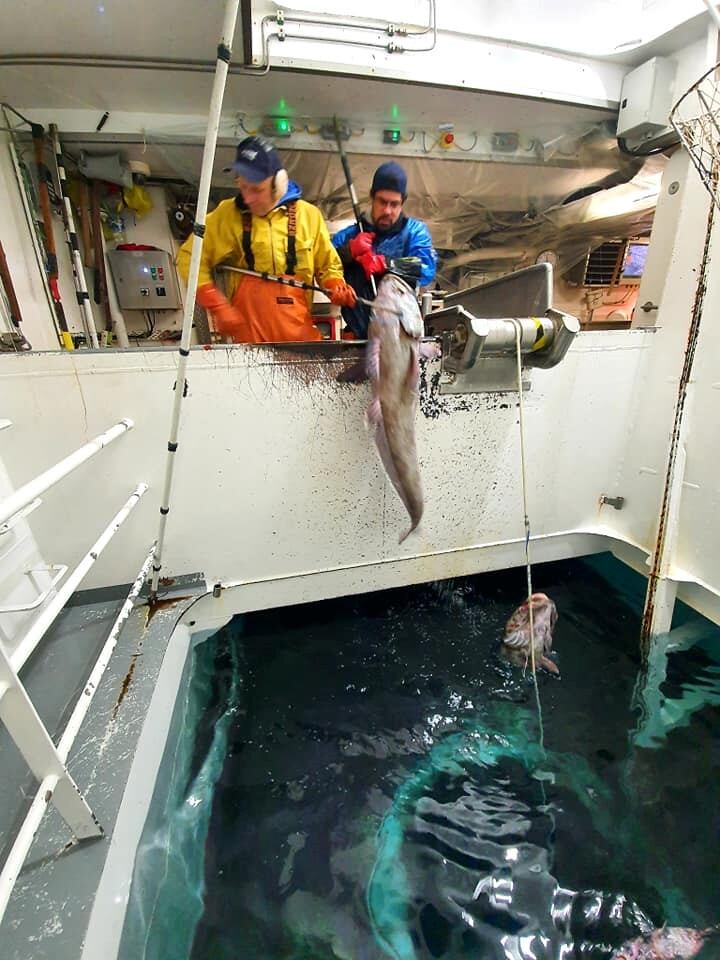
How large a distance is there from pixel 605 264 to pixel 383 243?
4334mm

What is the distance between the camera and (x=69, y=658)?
1.48m

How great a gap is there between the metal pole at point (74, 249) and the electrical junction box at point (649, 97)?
3.33 m

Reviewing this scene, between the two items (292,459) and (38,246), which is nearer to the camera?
(292,459)

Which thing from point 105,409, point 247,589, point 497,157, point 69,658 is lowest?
point 247,589

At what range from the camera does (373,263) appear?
7.34ft

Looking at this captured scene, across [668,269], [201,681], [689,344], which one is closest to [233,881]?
[201,681]

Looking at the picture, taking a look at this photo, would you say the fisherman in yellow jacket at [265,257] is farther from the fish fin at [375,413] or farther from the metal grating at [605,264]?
the metal grating at [605,264]

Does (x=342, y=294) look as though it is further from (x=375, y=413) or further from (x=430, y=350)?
(x=375, y=413)

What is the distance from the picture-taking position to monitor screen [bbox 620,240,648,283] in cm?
500

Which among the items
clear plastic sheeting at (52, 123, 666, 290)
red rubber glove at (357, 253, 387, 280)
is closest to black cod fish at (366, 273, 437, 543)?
red rubber glove at (357, 253, 387, 280)

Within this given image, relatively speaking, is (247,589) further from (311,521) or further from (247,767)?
(247,767)

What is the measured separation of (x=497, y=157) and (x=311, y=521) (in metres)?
2.95

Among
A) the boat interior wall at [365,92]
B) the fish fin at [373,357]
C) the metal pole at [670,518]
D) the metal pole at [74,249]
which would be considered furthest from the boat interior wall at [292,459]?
the boat interior wall at [365,92]

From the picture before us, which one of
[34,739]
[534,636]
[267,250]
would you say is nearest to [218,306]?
[267,250]
